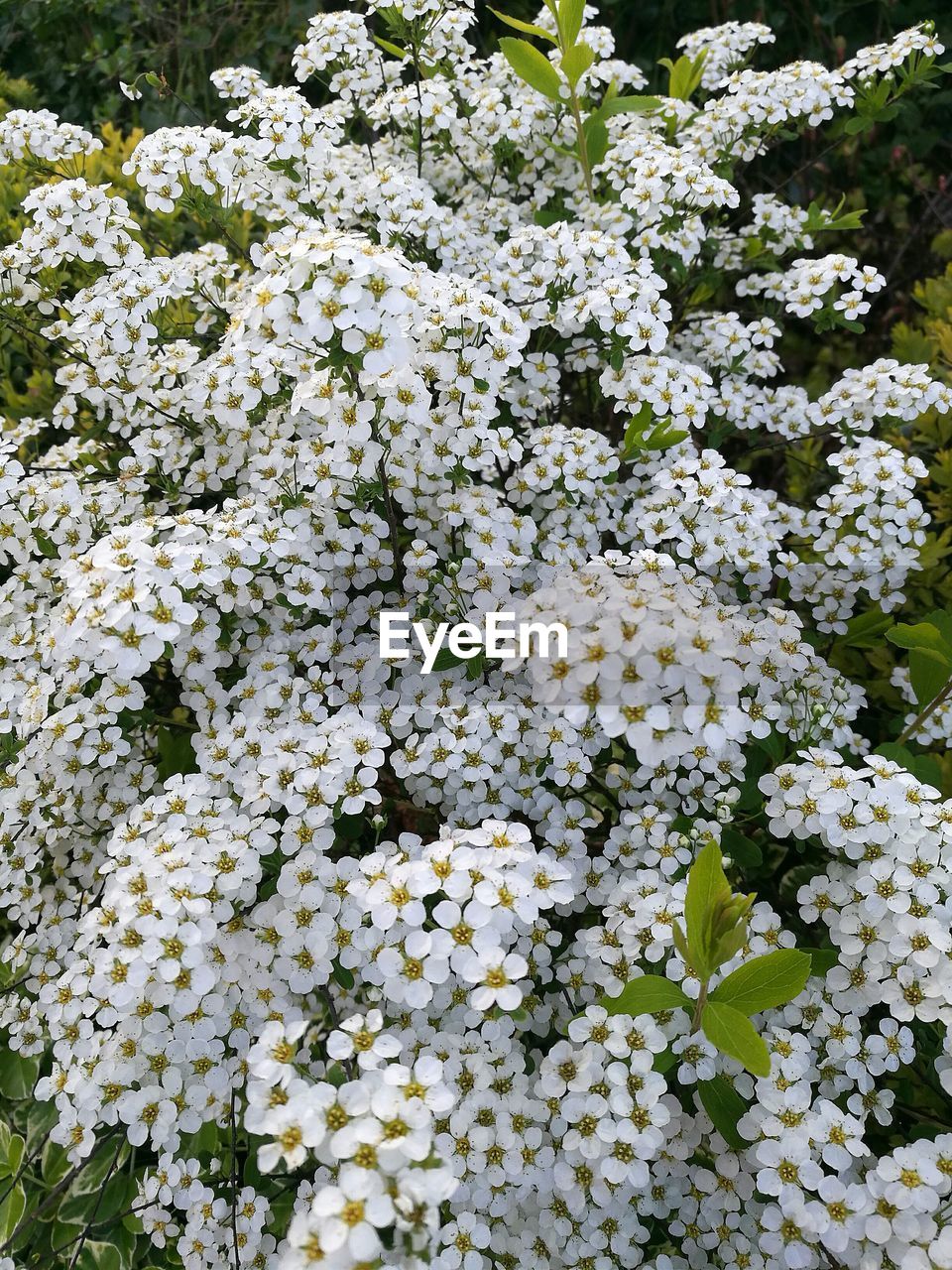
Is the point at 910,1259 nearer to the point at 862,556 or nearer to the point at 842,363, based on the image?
the point at 862,556

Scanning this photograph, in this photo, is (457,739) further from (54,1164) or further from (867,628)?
(54,1164)

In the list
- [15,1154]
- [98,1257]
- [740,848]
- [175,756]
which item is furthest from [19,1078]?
[740,848]

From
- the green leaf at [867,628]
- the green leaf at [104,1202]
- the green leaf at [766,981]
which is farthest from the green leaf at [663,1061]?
the green leaf at [104,1202]

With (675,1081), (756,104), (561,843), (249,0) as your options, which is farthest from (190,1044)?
(249,0)

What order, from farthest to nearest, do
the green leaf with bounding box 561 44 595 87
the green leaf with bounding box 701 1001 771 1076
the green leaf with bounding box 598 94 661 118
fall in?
the green leaf with bounding box 598 94 661 118 < the green leaf with bounding box 561 44 595 87 < the green leaf with bounding box 701 1001 771 1076

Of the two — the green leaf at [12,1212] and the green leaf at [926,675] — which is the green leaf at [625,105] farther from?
the green leaf at [12,1212]

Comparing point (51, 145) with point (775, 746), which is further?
point (51, 145)

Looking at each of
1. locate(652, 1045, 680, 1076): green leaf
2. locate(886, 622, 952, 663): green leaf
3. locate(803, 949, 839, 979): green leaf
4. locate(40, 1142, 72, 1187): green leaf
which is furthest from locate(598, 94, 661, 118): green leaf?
locate(40, 1142, 72, 1187): green leaf

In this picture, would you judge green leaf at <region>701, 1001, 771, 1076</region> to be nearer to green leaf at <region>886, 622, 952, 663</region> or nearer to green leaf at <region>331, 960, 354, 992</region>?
green leaf at <region>331, 960, 354, 992</region>
